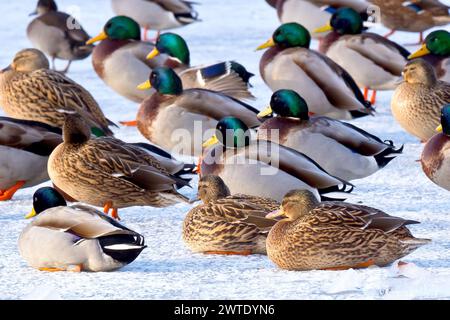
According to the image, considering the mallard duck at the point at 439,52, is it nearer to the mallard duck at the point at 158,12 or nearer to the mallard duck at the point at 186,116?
the mallard duck at the point at 186,116

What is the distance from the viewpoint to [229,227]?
5.83 m

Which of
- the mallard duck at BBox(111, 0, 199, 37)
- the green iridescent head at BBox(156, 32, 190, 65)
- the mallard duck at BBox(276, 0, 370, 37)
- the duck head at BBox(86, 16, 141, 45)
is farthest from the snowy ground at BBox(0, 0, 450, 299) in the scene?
the mallard duck at BBox(111, 0, 199, 37)

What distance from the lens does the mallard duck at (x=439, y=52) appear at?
9.75 metres

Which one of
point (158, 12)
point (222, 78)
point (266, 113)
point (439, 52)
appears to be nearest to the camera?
point (266, 113)

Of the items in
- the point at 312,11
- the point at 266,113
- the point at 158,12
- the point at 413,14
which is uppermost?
the point at 266,113

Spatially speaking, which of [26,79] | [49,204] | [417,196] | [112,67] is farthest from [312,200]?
[112,67]

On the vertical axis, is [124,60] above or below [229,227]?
below

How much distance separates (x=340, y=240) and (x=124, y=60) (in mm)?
5000

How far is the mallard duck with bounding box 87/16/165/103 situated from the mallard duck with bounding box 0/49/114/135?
4.81ft

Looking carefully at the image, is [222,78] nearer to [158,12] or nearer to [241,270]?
[158,12]

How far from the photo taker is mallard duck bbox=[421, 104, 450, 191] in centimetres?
691

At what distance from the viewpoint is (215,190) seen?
6.20 meters

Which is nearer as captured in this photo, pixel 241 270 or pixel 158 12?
pixel 241 270

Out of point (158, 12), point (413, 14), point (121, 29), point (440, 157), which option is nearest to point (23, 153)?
point (440, 157)
